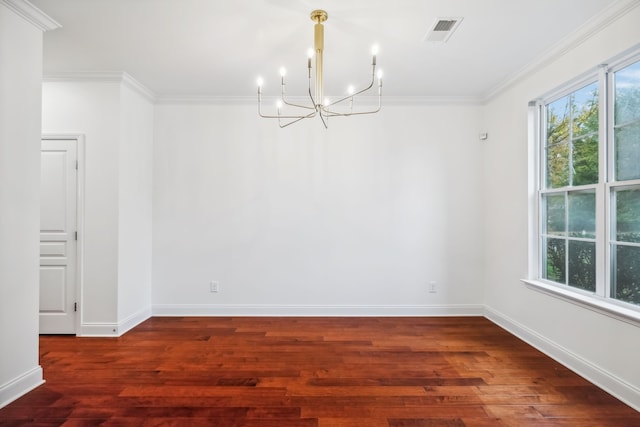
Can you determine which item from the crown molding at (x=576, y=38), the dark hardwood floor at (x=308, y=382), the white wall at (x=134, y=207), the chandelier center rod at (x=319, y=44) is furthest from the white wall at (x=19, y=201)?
the crown molding at (x=576, y=38)

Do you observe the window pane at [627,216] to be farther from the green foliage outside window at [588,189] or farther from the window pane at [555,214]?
the window pane at [555,214]

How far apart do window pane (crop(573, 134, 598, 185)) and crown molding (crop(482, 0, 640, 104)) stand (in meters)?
0.75

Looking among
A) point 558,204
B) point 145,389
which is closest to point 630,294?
point 558,204

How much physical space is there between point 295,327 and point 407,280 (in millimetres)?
1469

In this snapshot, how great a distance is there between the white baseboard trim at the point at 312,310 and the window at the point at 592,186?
1.17 meters

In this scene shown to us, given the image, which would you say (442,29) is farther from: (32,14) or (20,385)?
(20,385)

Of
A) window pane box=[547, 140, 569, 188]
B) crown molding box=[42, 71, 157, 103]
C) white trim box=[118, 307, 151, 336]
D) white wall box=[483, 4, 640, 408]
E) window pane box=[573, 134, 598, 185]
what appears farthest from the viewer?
white trim box=[118, 307, 151, 336]

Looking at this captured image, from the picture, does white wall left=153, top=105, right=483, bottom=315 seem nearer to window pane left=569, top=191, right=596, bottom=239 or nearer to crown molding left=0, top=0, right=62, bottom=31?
window pane left=569, top=191, right=596, bottom=239

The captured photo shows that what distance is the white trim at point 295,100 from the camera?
13.8ft

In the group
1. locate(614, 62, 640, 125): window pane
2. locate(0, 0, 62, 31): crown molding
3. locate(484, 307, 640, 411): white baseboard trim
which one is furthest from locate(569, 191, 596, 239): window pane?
locate(0, 0, 62, 31): crown molding

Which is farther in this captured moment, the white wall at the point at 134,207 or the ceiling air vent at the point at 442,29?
the white wall at the point at 134,207

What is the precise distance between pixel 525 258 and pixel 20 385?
4264 millimetres

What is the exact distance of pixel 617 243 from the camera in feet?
8.20

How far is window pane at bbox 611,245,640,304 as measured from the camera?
7.79 feet
